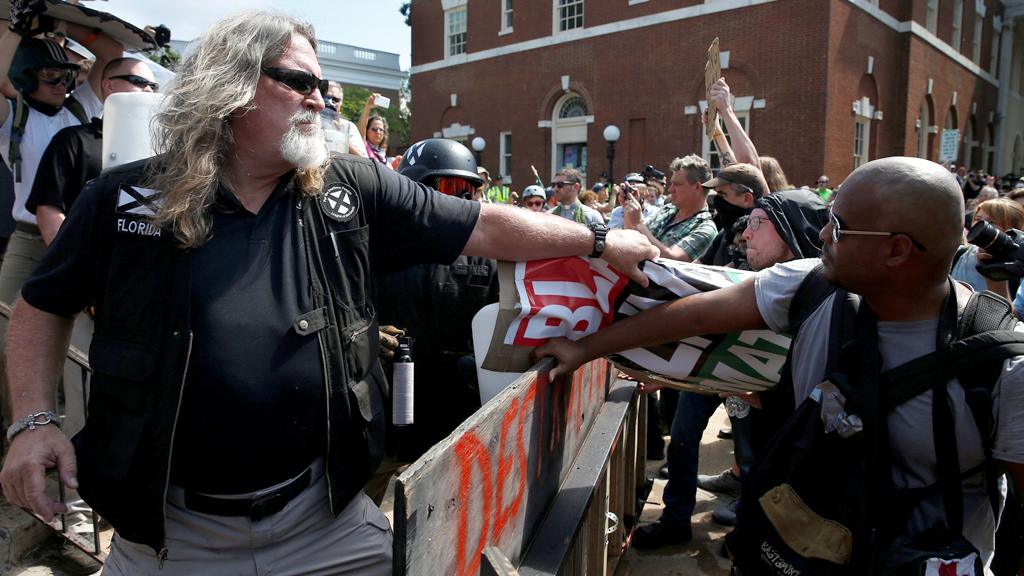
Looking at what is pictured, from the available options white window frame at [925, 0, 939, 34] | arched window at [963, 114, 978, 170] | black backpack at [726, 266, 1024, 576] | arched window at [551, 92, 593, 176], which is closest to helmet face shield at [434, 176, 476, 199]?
black backpack at [726, 266, 1024, 576]

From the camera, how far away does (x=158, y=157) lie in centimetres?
192

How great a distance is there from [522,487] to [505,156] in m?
25.8

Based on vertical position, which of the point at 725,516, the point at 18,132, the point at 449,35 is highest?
the point at 449,35

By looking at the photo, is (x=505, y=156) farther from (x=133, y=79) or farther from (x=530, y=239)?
(x=530, y=239)

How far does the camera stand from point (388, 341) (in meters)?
2.54

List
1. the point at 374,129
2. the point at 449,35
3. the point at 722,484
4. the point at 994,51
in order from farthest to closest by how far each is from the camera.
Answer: the point at 994,51
the point at 449,35
the point at 374,129
the point at 722,484

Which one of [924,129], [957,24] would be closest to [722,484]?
[924,129]

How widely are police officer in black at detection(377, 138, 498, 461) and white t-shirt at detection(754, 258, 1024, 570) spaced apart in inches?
51.9

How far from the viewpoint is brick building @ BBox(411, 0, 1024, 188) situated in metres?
19.5

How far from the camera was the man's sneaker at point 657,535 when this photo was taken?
415 cm

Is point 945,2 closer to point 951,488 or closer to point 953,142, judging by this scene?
point 953,142

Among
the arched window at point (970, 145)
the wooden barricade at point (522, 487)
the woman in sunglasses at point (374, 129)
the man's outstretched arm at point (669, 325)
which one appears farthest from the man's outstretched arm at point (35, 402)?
the arched window at point (970, 145)

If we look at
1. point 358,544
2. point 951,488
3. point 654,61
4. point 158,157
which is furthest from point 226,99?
point 654,61

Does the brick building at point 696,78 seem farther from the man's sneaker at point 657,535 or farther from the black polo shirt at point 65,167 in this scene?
the black polo shirt at point 65,167
